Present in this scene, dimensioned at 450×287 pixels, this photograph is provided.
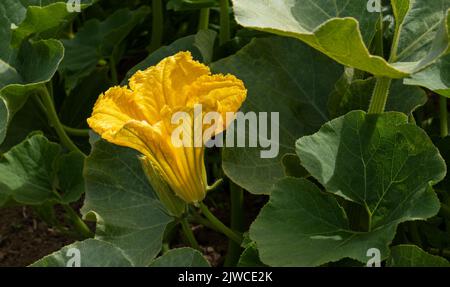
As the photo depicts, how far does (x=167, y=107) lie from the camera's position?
1.47 metres

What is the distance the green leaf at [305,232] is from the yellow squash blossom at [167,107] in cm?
17

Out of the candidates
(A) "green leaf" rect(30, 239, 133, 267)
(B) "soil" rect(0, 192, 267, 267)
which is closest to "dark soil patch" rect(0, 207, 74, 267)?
(B) "soil" rect(0, 192, 267, 267)

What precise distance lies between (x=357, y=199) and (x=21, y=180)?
0.79 meters

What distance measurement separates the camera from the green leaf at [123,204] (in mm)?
1761

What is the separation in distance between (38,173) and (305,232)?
2.44 feet

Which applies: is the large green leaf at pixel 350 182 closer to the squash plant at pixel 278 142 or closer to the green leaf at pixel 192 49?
the squash plant at pixel 278 142

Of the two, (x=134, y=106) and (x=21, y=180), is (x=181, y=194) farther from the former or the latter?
(x=21, y=180)

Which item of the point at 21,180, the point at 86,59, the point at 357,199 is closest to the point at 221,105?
the point at 357,199

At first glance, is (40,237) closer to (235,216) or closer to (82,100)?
(82,100)

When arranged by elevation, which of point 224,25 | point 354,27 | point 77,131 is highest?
point 354,27

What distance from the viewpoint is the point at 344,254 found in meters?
1.39

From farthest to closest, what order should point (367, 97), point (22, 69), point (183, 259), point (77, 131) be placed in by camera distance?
point (77, 131), point (22, 69), point (367, 97), point (183, 259)

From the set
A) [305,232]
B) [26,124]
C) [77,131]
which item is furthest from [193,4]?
[305,232]

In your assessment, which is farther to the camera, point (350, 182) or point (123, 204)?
point (123, 204)
